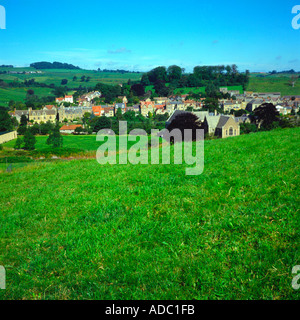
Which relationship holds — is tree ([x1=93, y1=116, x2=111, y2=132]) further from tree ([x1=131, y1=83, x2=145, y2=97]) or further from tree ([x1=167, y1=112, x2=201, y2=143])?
tree ([x1=131, y1=83, x2=145, y2=97])

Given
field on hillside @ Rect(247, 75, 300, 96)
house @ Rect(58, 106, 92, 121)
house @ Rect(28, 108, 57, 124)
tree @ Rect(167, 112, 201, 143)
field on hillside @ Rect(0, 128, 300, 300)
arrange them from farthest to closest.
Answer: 1. field on hillside @ Rect(247, 75, 300, 96)
2. house @ Rect(58, 106, 92, 121)
3. house @ Rect(28, 108, 57, 124)
4. tree @ Rect(167, 112, 201, 143)
5. field on hillside @ Rect(0, 128, 300, 300)

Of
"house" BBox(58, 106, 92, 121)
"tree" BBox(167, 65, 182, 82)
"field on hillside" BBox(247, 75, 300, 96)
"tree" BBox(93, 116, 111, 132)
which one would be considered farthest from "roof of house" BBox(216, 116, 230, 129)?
"tree" BBox(167, 65, 182, 82)

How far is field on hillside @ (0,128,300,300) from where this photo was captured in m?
3.37

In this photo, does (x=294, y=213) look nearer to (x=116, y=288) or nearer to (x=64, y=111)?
(x=116, y=288)

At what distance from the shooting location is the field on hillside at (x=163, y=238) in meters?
3.37

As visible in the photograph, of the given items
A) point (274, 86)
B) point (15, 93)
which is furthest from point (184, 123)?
point (274, 86)

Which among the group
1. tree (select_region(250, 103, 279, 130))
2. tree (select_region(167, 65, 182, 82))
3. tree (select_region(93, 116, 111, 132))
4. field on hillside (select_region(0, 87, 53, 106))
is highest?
tree (select_region(167, 65, 182, 82))

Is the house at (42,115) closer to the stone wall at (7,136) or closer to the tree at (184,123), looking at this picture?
the stone wall at (7,136)

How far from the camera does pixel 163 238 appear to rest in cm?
443

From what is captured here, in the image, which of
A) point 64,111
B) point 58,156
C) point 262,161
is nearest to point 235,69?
point 64,111

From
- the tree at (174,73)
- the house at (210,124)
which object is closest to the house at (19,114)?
the house at (210,124)

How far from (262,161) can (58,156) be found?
31.5 m

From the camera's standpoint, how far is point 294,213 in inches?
174

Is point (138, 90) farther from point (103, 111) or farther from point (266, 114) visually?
point (266, 114)
